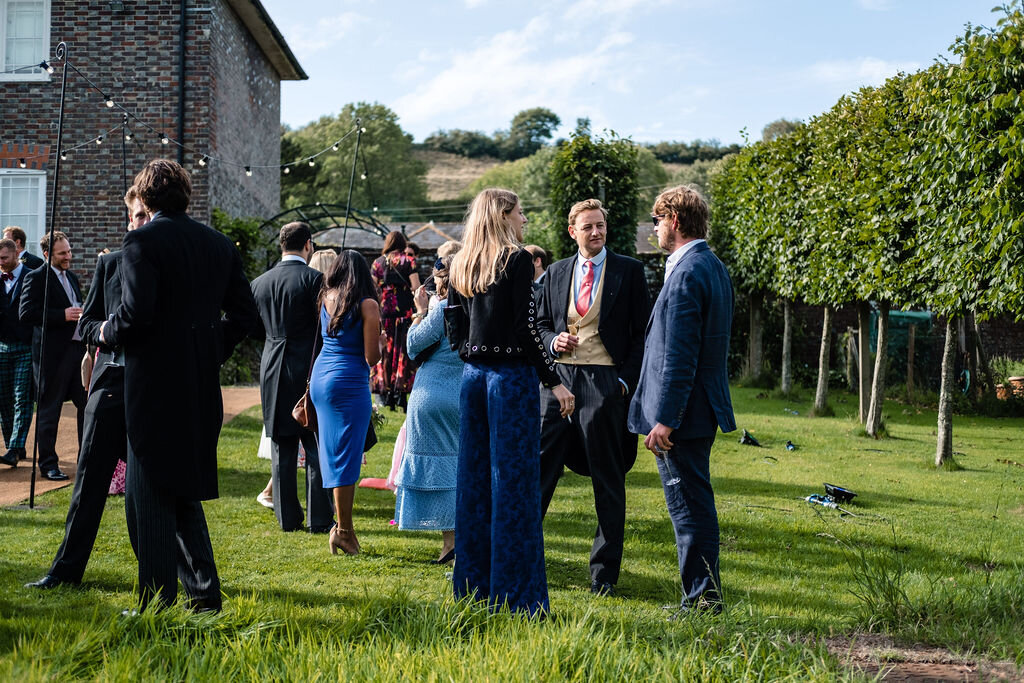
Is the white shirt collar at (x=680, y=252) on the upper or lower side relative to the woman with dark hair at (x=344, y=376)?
upper

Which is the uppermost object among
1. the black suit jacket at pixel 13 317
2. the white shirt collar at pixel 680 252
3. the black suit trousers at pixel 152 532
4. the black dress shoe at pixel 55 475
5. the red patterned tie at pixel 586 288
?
the white shirt collar at pixel 680 252

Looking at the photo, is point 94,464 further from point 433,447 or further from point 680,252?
point 680,252

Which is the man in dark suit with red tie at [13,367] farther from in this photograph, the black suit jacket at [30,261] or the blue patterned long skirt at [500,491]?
the blue patterned long skirt at [500,491]

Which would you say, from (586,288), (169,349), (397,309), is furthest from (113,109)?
(169,349)

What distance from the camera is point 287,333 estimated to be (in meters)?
6.45

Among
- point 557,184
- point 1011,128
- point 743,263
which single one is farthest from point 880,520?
point 557,184

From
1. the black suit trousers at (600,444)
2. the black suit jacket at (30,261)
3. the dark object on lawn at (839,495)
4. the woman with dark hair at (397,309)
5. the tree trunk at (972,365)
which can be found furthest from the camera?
the tree trunk at (972,365)

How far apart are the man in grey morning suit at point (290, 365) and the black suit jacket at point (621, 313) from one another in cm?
191

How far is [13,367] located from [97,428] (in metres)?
5.12

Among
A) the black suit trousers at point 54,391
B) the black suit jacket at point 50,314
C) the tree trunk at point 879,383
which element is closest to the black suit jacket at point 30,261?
the black suit jacket at point 50,314

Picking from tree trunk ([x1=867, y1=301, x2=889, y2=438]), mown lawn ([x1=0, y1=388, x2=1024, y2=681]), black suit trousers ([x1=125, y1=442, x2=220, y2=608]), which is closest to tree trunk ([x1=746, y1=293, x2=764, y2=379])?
tree trunk ([x1=867, y1=301, x2=889, y2=438])

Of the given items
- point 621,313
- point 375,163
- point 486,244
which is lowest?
point 621,313

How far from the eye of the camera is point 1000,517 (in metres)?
7.82

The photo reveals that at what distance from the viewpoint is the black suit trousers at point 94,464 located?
4367 millimetres
